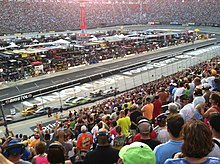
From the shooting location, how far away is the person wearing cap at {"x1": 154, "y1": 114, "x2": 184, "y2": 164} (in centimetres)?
371

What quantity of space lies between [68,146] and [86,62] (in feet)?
103

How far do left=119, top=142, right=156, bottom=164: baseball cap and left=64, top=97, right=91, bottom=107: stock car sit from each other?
19208 mm

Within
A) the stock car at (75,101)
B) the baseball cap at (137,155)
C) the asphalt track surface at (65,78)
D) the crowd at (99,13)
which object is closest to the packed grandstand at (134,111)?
the baseball cap at (137,155)

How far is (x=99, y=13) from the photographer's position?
90.9 metres

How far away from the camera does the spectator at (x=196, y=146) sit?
2.73 metres

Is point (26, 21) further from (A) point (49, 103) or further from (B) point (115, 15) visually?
(A) point (49, 103)

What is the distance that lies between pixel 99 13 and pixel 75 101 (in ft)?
237

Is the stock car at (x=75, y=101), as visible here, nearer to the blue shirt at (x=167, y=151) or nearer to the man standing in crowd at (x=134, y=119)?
the man standing in crowd at (x=134, y=119)

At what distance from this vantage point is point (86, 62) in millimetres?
37281

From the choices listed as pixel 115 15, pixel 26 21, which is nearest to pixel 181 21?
pixel 115 15

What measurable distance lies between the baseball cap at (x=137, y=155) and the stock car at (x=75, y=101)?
19.2 m

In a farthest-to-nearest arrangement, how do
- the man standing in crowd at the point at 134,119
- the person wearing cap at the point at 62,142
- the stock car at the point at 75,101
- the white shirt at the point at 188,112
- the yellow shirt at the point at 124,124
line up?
the stock car at the point at 75,101 → the yellow shirt at the point at 124,124 → the man standing in crowd at the point at 134,119 → the white shirt at the point at 188,112 → the person wearing cap at the point at 62,142

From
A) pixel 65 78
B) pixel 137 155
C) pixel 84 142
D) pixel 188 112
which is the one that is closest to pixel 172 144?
pixel 137 155

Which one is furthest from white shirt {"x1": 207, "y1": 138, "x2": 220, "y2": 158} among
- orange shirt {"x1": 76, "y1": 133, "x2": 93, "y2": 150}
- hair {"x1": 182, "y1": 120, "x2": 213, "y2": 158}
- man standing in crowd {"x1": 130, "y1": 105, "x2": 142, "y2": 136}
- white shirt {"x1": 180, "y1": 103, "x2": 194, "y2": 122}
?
orange shirt {"x1": 76, "y1": 133, "x2": 93, "y2": 150}
